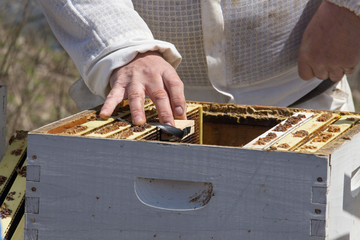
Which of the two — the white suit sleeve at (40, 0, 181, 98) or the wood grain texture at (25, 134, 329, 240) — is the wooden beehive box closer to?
the wood grain texture at (25, 134, 329, 240)

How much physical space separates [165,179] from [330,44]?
3.26 ft

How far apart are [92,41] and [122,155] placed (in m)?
0.64

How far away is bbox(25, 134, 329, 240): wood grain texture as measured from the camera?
3.91ft

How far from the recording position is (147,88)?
63.9 inches

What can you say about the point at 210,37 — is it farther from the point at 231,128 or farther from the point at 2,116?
the point at 2,116

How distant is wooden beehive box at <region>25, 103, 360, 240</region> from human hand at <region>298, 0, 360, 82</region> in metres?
0.66

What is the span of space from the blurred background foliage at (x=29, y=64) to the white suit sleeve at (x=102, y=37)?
1.93 m

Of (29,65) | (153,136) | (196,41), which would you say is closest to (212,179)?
(153,136)

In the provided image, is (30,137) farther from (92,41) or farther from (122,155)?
(92,41)

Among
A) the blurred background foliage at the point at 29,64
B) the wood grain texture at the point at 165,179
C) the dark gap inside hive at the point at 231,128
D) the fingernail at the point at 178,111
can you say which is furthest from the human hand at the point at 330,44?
the blurred background foliage at the point at 29,64

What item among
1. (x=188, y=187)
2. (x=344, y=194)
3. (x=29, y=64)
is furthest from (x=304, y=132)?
(x=29, y=64)

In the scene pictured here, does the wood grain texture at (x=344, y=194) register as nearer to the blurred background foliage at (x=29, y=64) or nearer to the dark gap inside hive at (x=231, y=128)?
the dark gap inside hive at (x=231, y=128)

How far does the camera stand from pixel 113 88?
5.31ft

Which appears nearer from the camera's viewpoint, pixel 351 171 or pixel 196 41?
pixel 351 171
